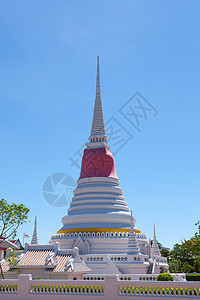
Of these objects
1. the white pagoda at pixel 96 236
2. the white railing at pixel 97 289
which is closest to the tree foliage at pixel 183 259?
the white pagoda at pixel 96 236

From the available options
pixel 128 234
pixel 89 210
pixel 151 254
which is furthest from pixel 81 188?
pixel 151 254

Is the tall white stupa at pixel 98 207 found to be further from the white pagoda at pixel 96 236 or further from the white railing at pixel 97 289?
the white railing at pixel 97 289

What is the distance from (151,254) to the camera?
49.5m

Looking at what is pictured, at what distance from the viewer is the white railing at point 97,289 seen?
65.1 feet

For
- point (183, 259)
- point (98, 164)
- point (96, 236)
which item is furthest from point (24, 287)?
point (183, 259)

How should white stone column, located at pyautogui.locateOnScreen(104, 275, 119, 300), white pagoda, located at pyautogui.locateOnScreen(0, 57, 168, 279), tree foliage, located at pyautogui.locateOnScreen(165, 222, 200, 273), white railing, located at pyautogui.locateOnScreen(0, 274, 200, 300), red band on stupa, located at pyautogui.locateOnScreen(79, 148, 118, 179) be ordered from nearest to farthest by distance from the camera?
1. white railing, located at pyautogui.locateOnScreen(0, 274, 200, 300)
2. white stone column, located at pyautogui.locateOnScreen(104, 275, 119, 300)
3. white pagoda, located at pyautogui.locateOnScreen(0, 57, 168, 279)
4. red band on stupa, located at pyautogui.locateOnScreen(79, 148, 118, 179)
5. tree foliage, located at pyautogui.locateOnScreen(165, 222, 200, 273)

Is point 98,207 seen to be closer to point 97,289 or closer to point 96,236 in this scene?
point 96,236

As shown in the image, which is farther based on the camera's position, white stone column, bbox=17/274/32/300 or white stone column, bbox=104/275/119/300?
white stone column, bbox=17/274/32/300

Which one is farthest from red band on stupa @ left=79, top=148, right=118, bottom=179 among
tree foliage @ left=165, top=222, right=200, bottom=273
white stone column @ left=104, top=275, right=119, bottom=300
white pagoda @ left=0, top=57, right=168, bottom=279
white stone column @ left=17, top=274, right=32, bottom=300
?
white stone column @ left=104, top=275, right=119, bottom=300

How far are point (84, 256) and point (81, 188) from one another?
43.3 feet

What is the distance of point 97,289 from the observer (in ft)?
68.5

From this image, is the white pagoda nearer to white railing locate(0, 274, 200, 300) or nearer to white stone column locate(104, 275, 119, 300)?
white railing locate(0, 274, 200, 300)

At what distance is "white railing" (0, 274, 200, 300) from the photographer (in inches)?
781

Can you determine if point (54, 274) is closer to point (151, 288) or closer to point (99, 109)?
point (151, 288)
